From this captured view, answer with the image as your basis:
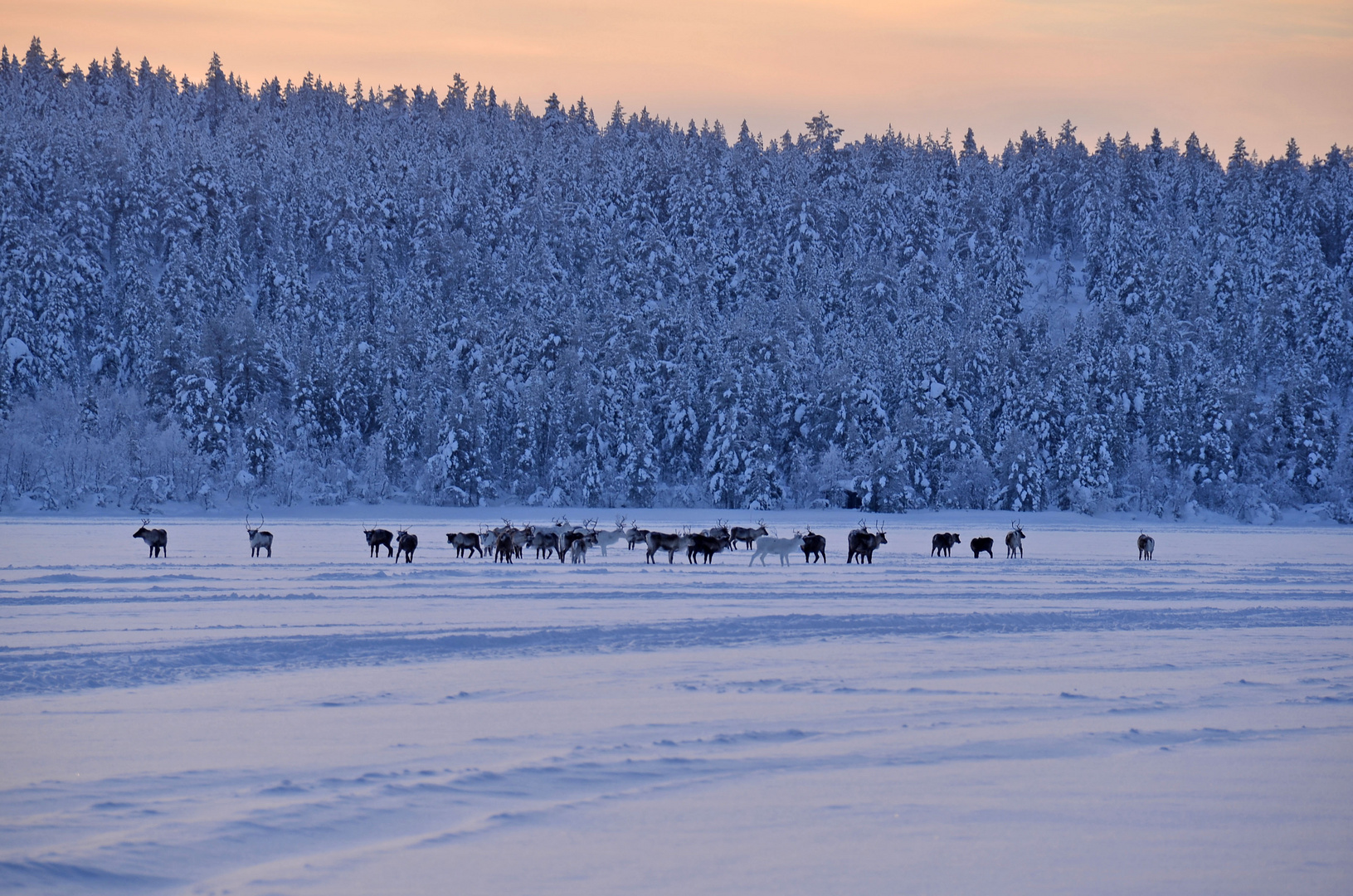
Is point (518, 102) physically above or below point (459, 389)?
above

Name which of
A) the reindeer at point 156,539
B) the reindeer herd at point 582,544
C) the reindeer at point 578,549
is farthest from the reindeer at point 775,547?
the reindeer at point 156,539

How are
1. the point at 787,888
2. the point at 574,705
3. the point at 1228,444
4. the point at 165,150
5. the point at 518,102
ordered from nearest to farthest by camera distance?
the point at 787,888 < the point at 574,705 < the point at 1228,444 < the point at 165,150 < the point at 518,102

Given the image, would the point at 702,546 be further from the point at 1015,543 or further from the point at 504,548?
the point at 1015,543

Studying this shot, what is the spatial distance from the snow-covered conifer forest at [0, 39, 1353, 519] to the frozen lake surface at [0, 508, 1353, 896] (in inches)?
2089

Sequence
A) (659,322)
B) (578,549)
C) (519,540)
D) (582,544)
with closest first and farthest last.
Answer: (578,549) → (582,544) → (519,540) → (659,322)

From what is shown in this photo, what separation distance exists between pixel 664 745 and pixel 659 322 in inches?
3150

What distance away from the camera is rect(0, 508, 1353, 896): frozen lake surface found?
7.12 m

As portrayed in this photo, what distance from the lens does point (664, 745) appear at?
10070 millimetres

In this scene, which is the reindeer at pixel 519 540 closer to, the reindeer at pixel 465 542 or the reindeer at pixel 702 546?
the reindeer at pixel 465 542

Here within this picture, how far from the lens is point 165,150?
384 feet

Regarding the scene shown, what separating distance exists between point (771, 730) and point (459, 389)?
77.0 metres

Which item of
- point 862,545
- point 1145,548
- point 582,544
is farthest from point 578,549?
point 1145,548

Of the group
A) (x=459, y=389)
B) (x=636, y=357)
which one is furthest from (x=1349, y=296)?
(x=459, y=389)

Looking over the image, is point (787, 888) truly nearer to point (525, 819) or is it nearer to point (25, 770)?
point (525, 819)
